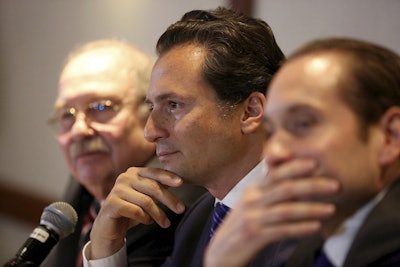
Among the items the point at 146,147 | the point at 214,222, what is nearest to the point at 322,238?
the point at 214,222

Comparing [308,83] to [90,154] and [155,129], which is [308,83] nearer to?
[155,129]

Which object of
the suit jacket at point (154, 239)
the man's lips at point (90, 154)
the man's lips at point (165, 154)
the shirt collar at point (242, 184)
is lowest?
the suit jacket at point (154, 239)

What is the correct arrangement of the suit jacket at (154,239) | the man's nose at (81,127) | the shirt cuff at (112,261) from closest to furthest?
1. the shirt cuff at (112,261)
2. the suit jacket at (154,239)
3. the man's nose at (81,127)

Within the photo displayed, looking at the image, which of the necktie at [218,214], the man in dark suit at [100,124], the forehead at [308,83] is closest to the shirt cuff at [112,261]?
the necktie at [218,214]

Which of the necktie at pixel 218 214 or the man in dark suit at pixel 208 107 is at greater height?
the man in dark suit at pixel 208 107

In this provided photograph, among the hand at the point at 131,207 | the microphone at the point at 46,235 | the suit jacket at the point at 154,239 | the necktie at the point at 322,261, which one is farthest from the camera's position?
the suit jacket at the point at 154,239

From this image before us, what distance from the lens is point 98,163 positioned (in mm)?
1995

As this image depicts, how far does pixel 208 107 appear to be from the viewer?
1.36 meters

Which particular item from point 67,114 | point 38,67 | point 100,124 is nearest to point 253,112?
point 100,124

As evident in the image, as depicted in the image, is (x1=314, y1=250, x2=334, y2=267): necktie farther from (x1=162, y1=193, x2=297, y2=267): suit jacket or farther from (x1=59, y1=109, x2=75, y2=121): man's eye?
(x1=59, y1=109, x2=75, y2=121): man's eye

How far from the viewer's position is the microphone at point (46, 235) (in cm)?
133

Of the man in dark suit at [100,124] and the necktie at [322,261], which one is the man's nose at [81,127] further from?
the necktie at [322,261]

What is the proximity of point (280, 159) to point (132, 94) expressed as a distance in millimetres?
1234

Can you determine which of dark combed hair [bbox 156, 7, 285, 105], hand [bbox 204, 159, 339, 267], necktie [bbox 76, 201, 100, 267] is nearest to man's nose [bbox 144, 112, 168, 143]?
dark combed hair [bbox 156, 7, 285, 105]
